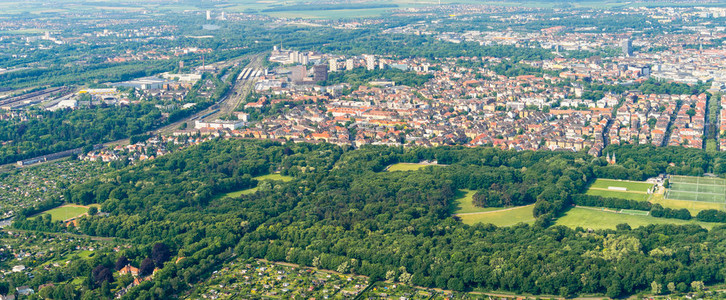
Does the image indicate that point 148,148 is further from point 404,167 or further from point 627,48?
point 627,48

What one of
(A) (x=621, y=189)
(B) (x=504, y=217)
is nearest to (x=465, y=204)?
(B) (x=504, y=217)

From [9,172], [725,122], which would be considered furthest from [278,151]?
[725,122]

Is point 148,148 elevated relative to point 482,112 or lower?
lower

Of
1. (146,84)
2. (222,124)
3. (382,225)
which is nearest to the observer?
(382,225)

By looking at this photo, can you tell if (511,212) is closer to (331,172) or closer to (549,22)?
(331,172)

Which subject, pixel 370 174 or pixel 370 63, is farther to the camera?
pixel 370 63

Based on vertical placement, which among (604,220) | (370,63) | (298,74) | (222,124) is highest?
(370,63)

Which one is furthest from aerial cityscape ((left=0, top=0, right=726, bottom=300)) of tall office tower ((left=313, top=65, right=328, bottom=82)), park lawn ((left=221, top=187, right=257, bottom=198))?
tall office tower ((left=313, top=65, right=328, bottom=82))
